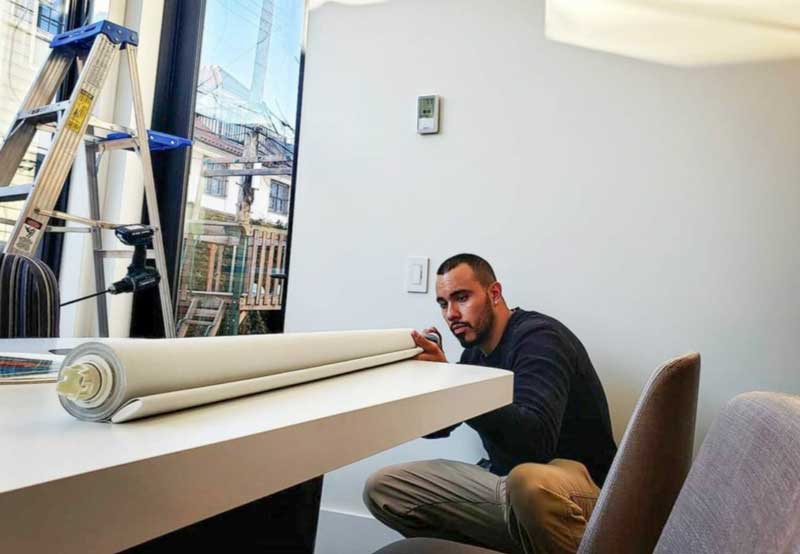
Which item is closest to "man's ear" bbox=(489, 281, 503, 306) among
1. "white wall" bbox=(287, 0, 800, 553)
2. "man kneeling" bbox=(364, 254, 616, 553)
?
"man kneeling" bbox=(364, 254, 616, 553)

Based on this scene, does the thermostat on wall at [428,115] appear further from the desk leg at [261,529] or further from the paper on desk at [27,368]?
the paper on desk at [27,368]

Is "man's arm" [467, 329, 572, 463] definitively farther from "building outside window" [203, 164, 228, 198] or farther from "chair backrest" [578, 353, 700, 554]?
"building outside window" [203, 164, 228, 198]

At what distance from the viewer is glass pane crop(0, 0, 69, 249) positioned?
7.43 ft

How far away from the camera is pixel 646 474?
1.98 feet

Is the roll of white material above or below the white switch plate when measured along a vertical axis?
below

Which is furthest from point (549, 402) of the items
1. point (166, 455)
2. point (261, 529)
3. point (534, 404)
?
point (166, 455)

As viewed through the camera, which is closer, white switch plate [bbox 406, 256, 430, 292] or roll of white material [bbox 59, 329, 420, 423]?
roll of white material [bbox 59, 329, 420, 423]

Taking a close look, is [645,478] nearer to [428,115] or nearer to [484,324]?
[484,324]

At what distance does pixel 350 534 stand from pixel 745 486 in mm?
1838

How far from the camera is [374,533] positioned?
205 centimetres

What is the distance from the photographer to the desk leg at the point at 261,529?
0.99m

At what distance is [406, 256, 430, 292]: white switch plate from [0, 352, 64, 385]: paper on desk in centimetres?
134

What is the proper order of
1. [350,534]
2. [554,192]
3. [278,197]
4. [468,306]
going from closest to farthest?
1. [468,306]
2. [554,192]
3. [350,534]
4. [278,197]

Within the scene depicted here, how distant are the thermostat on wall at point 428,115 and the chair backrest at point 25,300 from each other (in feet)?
3.96
